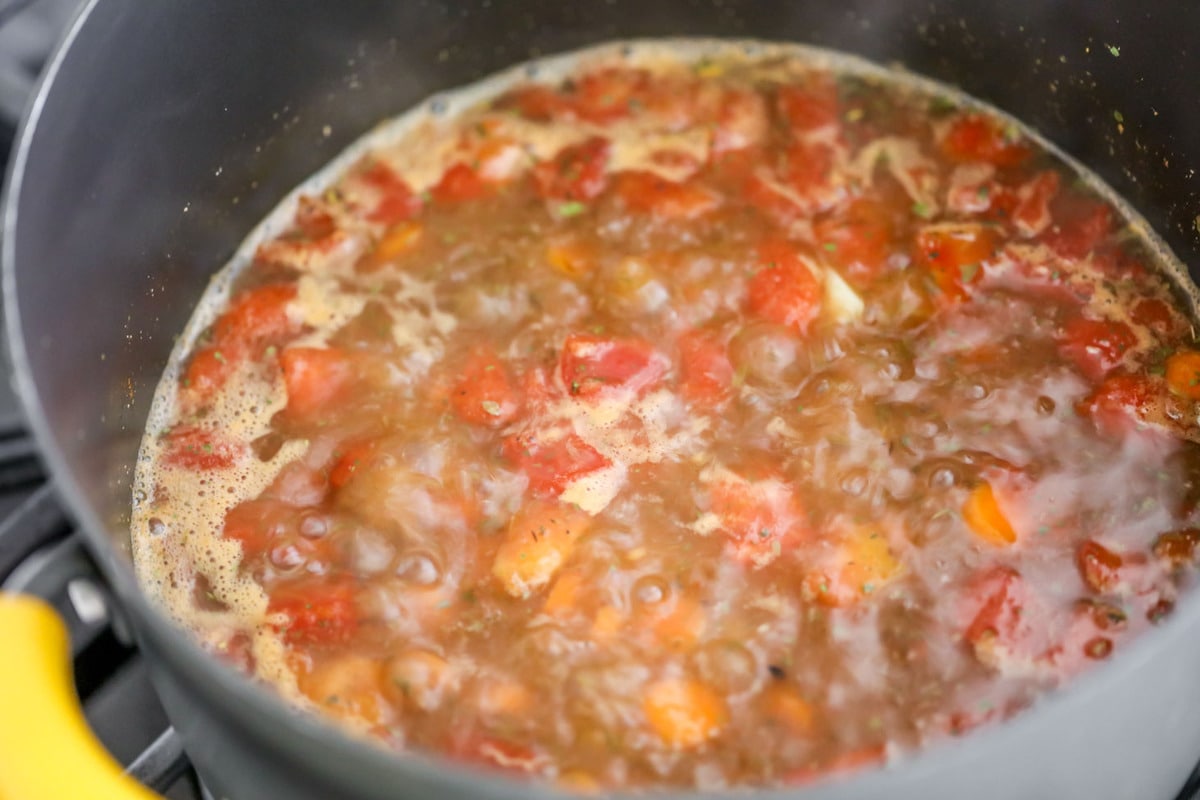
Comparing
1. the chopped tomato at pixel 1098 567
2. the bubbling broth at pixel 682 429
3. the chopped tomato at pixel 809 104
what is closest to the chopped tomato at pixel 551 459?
the bubbling broth at pixel 682 429

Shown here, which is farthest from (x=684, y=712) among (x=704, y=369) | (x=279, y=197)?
(x=279, y=197)

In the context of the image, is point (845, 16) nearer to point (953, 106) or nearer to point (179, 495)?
point (953, 106)

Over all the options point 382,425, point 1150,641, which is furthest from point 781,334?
point 1150,641

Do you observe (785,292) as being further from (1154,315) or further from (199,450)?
(199,450)

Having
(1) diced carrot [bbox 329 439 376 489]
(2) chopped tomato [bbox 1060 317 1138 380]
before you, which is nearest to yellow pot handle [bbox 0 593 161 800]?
(1) diced carrot [bbox 329 439 376 489]

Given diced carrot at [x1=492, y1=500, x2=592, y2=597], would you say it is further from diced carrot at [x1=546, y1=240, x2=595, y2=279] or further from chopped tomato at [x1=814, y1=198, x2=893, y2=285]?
chopped tomato at [x1=814, y1=198, x2=893, y2=285]

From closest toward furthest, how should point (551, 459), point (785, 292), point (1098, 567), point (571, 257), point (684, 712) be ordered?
point (684, 712)
point (1098, 567)
point (551, 459)
point (785, 292)
point (571, 257)
